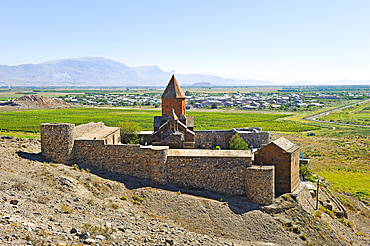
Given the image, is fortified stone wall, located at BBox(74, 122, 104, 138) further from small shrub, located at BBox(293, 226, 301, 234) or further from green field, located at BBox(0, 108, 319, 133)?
green field, located at BBox(0, 108, 319, 133)

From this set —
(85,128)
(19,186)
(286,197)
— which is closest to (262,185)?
(286,197)

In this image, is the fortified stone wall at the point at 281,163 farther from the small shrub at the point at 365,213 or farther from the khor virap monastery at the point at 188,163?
the small shrub at the point at 365,213

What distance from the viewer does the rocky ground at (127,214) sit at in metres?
11.3

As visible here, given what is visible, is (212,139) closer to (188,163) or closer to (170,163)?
(188,163)

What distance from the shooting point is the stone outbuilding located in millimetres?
19906

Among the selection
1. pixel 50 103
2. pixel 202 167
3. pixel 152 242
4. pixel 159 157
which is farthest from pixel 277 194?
pixel 50 103

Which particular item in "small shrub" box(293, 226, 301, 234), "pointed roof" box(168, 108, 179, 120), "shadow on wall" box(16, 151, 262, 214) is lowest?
"small shrub" box(293, 226, 301, 234)

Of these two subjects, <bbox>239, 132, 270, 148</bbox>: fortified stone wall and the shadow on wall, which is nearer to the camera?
the shadow on wall

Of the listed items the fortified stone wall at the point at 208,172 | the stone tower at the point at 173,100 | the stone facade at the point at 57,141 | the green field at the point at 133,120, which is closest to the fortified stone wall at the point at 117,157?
the stone facade at the point at 57,141

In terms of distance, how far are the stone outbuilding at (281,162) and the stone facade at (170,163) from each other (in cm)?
141

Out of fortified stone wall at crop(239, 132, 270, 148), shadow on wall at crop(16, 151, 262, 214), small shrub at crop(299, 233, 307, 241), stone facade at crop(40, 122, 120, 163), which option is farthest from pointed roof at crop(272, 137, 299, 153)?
fortified stone wall at crop(239, 132, 270, 148)

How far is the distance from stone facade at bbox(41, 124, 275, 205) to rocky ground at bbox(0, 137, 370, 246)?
0.60 m

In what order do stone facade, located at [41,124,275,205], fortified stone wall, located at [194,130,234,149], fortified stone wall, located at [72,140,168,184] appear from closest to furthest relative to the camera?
stone facade, located at [41,124,275,205] < fortified stone wall, located at [72,140,168,184] < fortified stone wall, located at [194,130,234,149]

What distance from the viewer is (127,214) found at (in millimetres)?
14812
